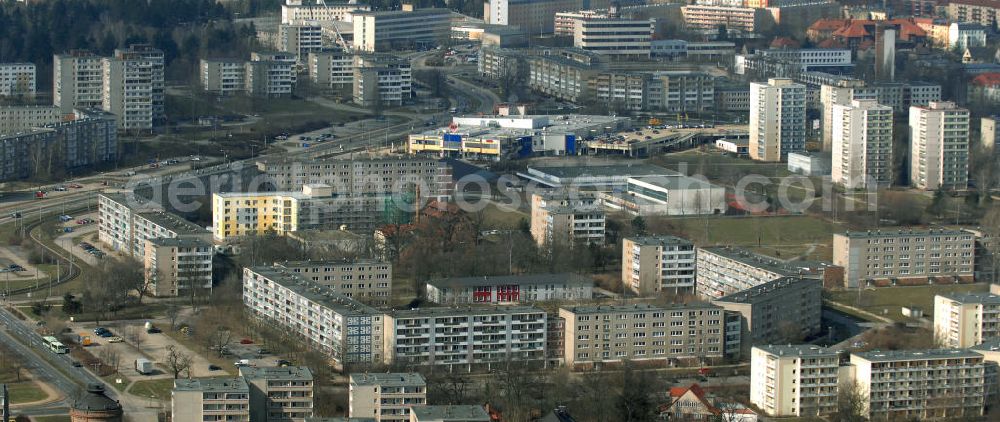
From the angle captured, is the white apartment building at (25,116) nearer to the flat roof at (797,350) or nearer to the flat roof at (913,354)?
the flat roof at (797,350)

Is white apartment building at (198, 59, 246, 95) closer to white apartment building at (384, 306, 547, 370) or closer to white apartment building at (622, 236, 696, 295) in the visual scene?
white apartment building at (622, 236, 696, 295)

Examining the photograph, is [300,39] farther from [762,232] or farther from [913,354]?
[913,354]

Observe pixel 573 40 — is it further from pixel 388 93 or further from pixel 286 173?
pixel 286 173

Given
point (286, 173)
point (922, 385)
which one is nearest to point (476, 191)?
point (286, 173)

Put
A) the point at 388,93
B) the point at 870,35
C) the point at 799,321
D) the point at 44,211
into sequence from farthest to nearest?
the point at 870,35, the point at 388,93, the point at 44,211, the point at 799,321

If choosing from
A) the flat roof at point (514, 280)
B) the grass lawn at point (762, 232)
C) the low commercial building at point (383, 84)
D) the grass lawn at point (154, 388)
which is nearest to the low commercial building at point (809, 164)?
the grass lawn at point (762, 232)

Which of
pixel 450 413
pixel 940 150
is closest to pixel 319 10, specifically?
pixel 940 150
